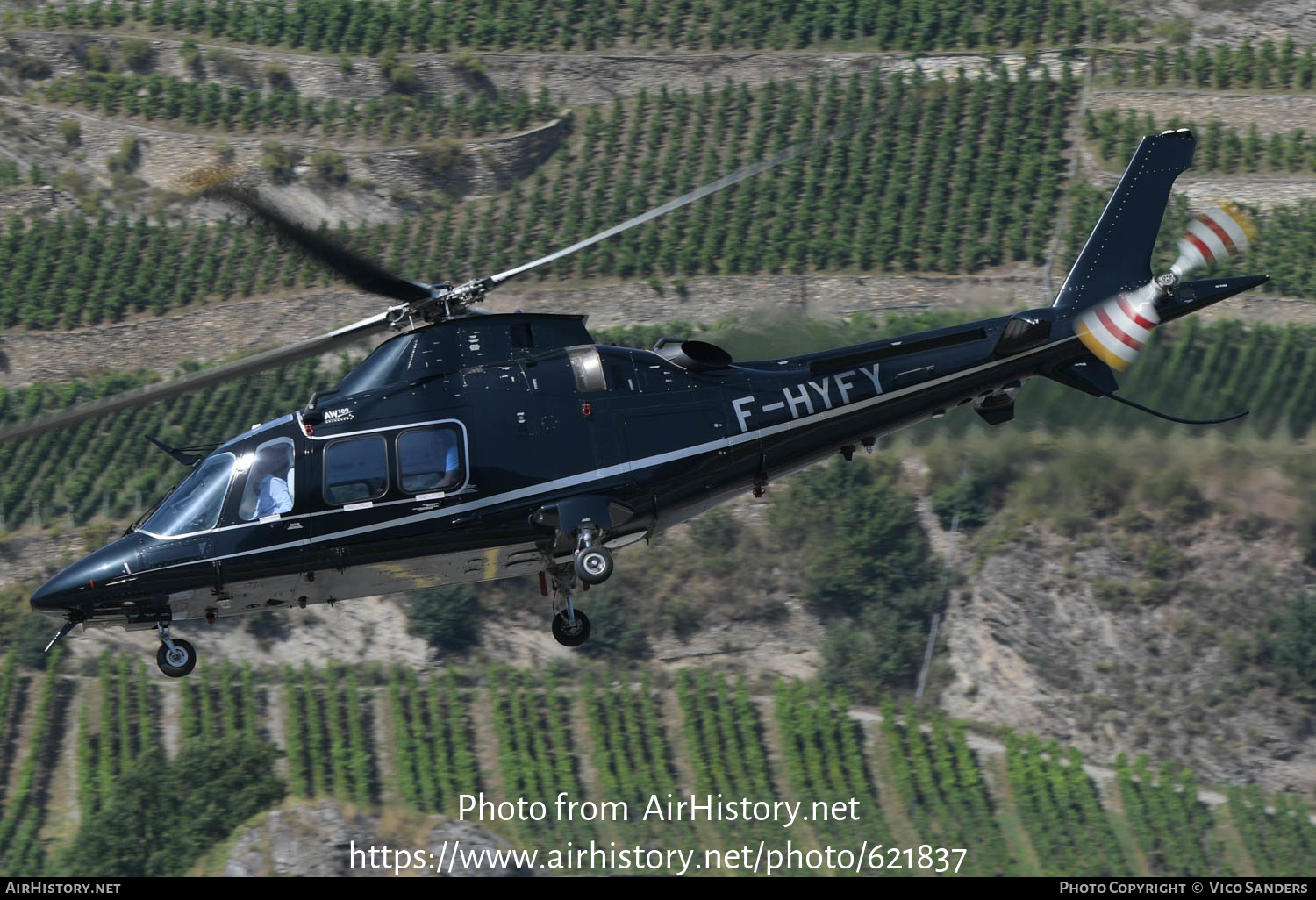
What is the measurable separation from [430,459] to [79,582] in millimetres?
3673

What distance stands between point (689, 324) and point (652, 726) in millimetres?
11213

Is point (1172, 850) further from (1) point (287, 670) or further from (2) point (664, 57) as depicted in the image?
(2) point (664, 57)

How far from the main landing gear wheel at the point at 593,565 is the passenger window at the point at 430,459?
4.77 feet

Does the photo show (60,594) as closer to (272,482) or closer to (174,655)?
(174,655)

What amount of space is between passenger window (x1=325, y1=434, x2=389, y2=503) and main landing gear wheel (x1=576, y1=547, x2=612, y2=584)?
207 centimetres

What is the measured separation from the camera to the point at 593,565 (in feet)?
53.1

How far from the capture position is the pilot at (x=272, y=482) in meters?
16.2

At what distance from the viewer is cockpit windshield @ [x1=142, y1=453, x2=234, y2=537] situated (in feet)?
53.6

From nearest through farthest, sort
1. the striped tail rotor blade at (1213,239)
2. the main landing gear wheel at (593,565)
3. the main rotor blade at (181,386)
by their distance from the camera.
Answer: the main rotor blade at (181,386) → the main landing gear wheel at (593,565) → the striped tail rotor blade at (1213,239)

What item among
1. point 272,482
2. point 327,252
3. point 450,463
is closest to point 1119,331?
point 450,463

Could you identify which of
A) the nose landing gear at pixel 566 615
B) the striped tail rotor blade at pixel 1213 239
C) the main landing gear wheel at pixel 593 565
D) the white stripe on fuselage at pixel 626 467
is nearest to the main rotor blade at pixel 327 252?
the white stripe on fuselage at pixel 626 467

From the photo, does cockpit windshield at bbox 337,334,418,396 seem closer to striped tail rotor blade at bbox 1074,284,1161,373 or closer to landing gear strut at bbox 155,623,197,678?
landing gear strut at bbox 155,623,197,678

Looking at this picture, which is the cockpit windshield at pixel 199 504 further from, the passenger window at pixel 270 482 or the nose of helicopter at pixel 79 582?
the nose of helicopter at pixel 79 582
